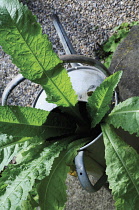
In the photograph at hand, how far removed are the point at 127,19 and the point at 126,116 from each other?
125 centimetres

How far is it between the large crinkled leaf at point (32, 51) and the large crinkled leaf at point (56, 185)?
159 millimetres

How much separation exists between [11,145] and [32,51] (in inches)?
11.6

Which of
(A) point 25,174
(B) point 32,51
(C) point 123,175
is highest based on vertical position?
(B) point 32,51

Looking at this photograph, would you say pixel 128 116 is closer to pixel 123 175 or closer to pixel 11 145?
pixel 123 175

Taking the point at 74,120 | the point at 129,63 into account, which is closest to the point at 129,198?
the point at 74,120

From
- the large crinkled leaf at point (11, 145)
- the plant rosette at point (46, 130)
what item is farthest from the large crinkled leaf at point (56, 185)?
the large crinkled leaf at point (11, 145)

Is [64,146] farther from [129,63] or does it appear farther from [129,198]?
[129,63]

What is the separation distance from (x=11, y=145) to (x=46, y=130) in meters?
0.12

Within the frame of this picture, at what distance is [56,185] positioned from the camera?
0.83 m

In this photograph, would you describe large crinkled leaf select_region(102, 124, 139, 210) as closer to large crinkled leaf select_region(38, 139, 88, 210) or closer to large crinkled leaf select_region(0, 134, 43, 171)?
large crinkled leaf select_region(38, 139, 88, 210)

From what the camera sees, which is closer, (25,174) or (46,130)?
(25,174)

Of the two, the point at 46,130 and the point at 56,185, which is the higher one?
the point at 46,130

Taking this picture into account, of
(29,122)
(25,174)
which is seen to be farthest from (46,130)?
(25,174)

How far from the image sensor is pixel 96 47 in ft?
6.35
